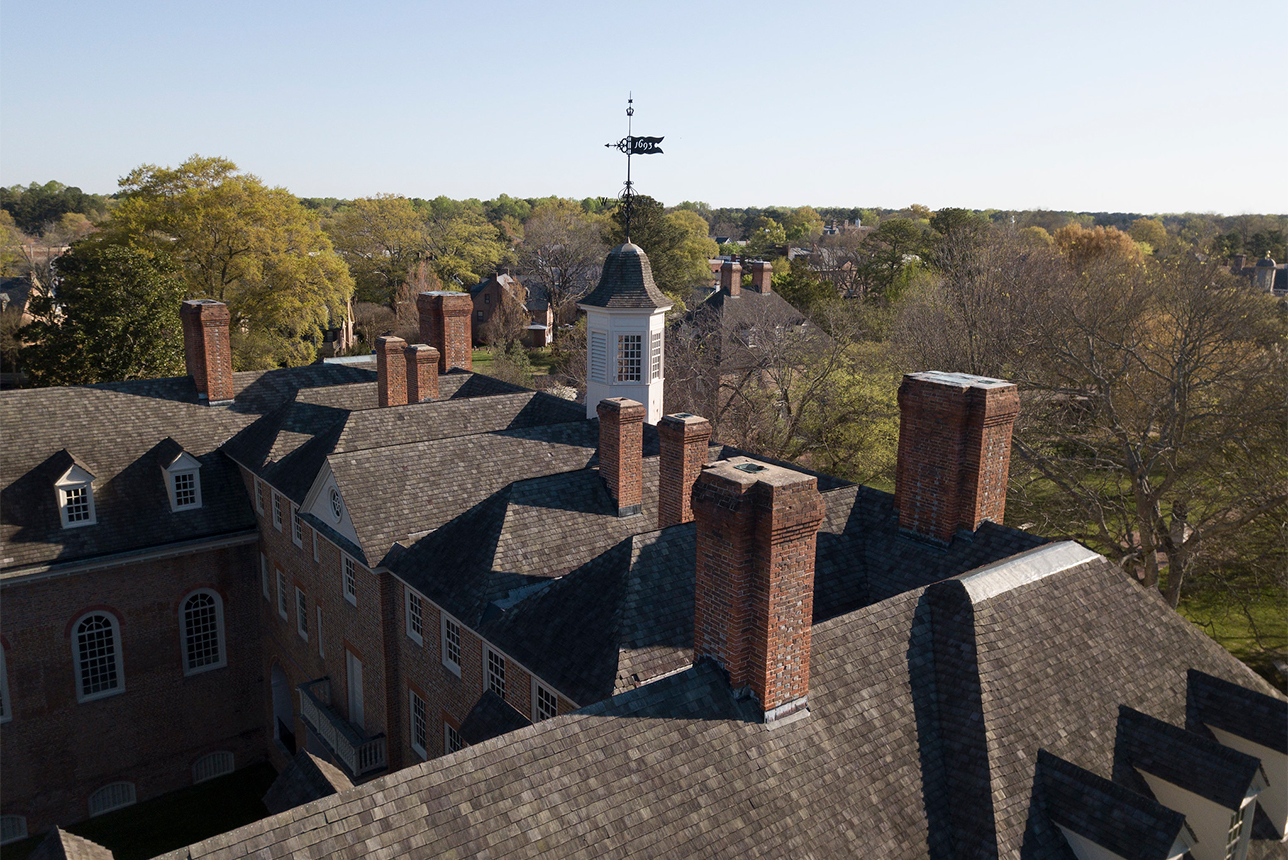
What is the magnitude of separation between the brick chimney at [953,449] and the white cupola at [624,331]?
335 inches

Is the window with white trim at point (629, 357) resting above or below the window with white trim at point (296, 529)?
above

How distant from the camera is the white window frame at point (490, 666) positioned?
15.6 m

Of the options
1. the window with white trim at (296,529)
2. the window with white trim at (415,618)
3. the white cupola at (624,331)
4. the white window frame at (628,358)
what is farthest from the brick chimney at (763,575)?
the window with white trim at (296,529)

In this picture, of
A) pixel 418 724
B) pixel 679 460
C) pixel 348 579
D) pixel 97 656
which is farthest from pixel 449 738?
pixel 97 656

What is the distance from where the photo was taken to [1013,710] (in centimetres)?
1109

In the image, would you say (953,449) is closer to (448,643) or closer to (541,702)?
(541,702)

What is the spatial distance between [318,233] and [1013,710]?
48.6m

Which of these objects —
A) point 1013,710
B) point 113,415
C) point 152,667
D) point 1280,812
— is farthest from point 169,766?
point 1280,812

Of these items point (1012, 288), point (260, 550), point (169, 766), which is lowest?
point (169, 766)

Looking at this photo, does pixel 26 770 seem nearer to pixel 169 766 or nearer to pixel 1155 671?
pixel 169 766

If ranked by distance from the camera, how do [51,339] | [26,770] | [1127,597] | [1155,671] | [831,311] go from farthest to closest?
1. [831,311]
2. [51,339]
3. [26,770]
4. [1127,597]
5. [1155,671]

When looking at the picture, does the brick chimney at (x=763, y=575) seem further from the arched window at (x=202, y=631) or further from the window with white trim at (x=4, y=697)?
the window with white trim at (x=4, y=697)

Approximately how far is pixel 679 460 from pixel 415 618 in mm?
6739

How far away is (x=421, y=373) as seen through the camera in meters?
26.8
